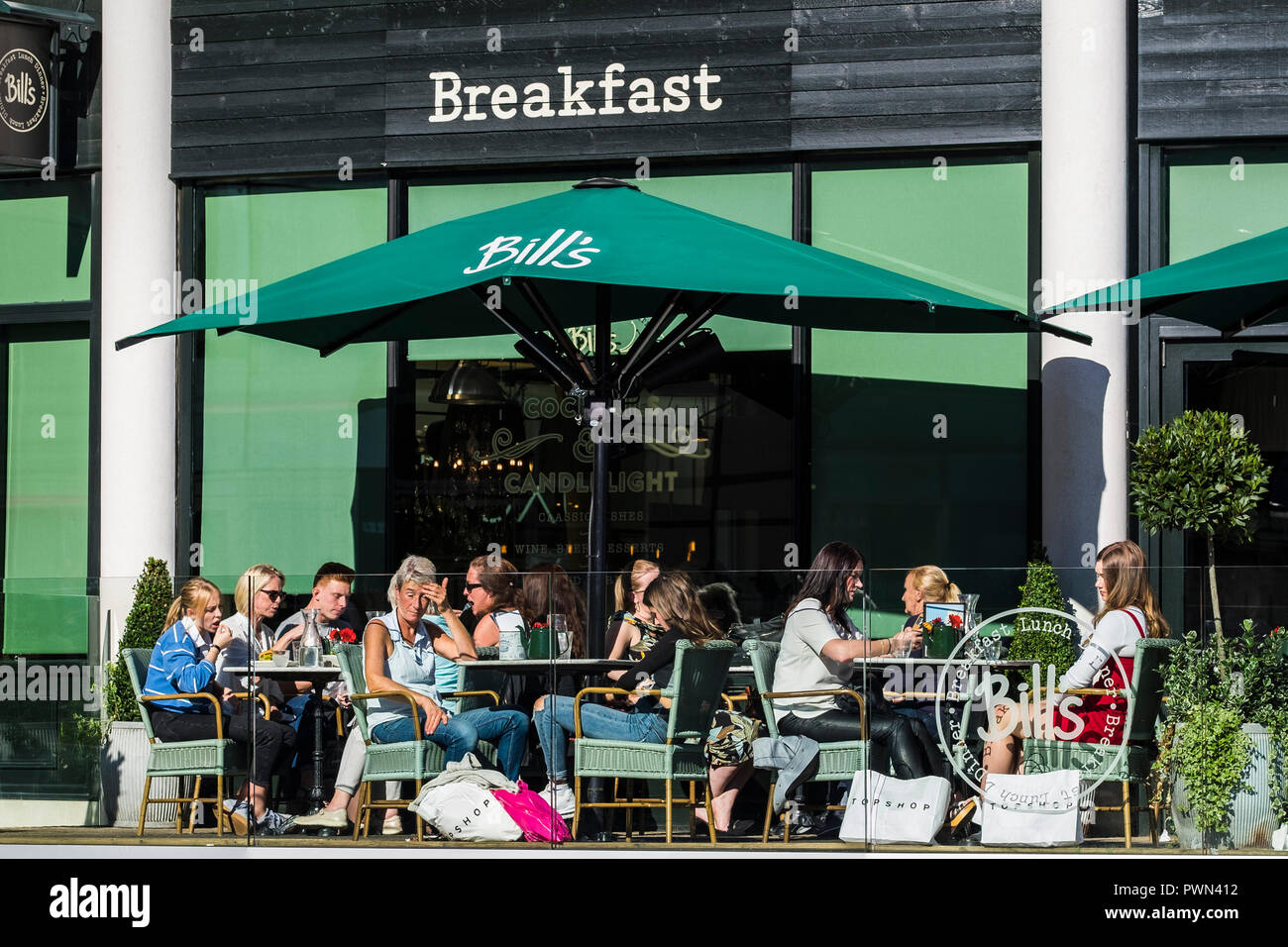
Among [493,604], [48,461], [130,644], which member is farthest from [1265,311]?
[48,461]

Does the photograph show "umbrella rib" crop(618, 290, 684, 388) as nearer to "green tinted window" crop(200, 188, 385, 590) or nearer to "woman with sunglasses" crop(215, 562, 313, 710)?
"woman with sunglasses" crop(215, 562, 313, 710)

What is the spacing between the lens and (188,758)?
769 centimetres

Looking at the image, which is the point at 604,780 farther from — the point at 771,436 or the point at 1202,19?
the point at 1202,19

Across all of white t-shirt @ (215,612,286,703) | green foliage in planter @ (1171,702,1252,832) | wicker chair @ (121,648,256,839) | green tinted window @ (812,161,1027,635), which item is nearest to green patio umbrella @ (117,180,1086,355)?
green tinted window @ (812,161,1027,635)

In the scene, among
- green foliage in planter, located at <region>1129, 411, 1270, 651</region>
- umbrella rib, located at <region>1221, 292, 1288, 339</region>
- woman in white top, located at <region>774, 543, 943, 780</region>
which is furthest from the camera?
green foliage in planter, located at <region>1129, 411, 1270, 651</region>

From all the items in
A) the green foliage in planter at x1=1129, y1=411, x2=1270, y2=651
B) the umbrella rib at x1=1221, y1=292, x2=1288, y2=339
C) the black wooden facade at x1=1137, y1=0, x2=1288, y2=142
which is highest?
the black wooden facade at x1=1137, y1=0, x2=1288, y2=142

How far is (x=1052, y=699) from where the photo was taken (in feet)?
23.2

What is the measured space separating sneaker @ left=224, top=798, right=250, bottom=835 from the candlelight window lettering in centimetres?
493

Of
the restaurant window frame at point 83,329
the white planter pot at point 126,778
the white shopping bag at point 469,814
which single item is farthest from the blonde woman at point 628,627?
the restaurant window frame at point 83,329

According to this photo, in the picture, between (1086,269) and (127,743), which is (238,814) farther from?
(1086,269)

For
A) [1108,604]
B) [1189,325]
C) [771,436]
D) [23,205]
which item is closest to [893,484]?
[771,436]

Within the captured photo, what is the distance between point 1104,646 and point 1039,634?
303mm

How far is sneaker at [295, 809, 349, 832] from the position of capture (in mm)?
7312
